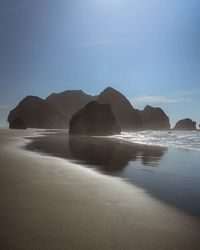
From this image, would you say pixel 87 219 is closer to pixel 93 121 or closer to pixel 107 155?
pixel 107 155

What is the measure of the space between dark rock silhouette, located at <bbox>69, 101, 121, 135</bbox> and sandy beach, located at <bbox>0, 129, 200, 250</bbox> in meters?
88.3

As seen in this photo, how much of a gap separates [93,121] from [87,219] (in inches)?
3854

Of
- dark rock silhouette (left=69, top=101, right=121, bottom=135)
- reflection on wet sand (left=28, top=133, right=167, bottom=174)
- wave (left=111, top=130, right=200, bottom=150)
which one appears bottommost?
wave (left=111, top=130, right=200, bottom=150)

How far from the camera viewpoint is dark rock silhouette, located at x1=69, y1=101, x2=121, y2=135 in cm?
10038

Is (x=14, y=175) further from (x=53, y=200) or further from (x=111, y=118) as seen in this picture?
(x=111, y=118)

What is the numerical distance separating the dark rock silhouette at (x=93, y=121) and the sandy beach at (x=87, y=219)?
88343 mm

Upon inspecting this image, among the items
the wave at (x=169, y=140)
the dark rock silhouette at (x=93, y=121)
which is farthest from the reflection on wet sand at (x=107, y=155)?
the dark rock silhouette at (x=93, y=121)

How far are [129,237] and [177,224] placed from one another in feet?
4.99

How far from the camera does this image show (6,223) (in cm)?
559

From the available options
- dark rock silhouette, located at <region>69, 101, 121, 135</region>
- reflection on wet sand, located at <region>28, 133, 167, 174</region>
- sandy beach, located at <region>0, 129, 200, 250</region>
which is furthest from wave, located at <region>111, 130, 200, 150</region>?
dark rock silhouette, located at <region>69, 101, 121, 135</region>

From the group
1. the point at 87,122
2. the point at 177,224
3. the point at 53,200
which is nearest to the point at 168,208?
the point at 177,224

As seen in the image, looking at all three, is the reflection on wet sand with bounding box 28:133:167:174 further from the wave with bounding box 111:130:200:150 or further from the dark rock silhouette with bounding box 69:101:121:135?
the dark rock silhouette with bounding box 69:101:121:135

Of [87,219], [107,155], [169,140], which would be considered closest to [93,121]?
[169,140]

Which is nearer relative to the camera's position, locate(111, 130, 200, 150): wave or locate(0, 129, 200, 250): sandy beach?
locate(0, 129, 200, 250): sandy beach
